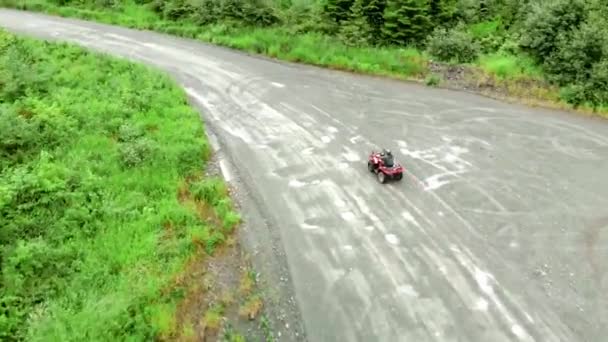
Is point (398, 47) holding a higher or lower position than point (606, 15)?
lower

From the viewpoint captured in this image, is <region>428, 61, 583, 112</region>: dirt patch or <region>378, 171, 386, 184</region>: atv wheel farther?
<region>428, 61, 583, 112</region>: dirt patch

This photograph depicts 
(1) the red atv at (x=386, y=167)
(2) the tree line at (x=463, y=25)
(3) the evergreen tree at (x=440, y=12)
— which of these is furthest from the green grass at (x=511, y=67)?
(1) the red atv at (x=386, y=167)

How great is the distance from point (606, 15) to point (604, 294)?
14.9 meters

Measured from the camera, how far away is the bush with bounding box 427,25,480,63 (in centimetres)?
2392

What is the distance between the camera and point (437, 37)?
24.5 m

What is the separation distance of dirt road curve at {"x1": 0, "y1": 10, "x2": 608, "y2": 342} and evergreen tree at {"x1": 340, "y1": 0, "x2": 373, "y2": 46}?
258 centimetres

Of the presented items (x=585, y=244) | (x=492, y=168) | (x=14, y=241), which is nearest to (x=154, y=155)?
(x=14, y=241)

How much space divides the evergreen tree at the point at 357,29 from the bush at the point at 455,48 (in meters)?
3.32

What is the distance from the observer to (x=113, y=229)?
12789mm

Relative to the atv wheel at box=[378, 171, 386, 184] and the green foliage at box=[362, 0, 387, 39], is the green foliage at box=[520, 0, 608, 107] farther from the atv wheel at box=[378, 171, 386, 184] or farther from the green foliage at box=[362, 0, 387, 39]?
the atv wheel at box=[378, 171, 386, 184]

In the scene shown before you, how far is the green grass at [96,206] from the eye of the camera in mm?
10422

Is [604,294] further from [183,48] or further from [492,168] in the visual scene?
[183,48]

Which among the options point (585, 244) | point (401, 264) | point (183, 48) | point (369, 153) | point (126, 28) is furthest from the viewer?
point (126, 28)

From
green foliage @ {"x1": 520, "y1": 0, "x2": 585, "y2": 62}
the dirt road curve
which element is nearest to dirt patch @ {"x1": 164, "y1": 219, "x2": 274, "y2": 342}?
the dirt road curve
